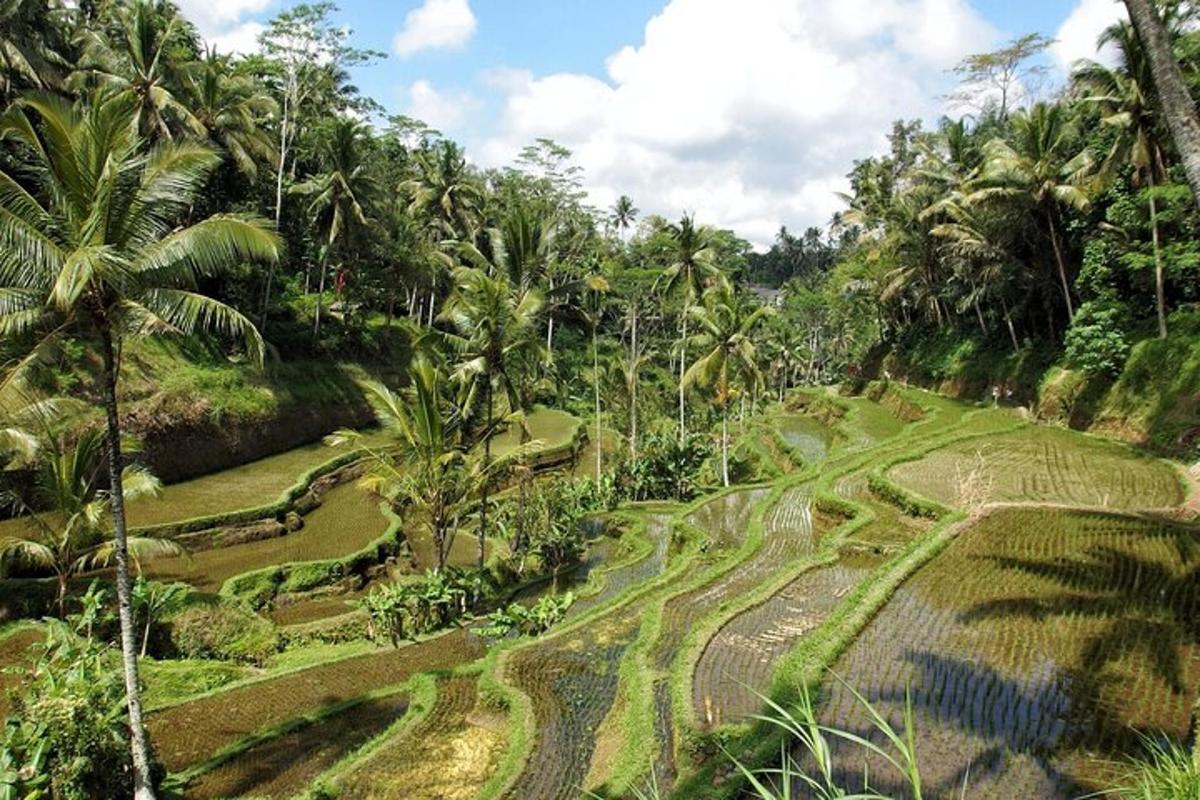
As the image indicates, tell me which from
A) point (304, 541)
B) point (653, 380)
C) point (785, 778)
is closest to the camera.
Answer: point (785, 778)

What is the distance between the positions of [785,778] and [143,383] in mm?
26491

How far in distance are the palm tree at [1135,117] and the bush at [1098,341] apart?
3.74ft

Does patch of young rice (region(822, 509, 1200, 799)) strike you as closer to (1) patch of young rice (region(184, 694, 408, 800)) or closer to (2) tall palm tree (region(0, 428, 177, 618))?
(1) patch of young rice (region(184, 694, 408, 800))

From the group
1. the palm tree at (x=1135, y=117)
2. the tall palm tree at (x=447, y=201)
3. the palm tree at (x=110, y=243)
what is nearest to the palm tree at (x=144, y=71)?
the tall palm tree at (x=447, y=201)

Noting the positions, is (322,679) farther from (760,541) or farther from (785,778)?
(785,778)

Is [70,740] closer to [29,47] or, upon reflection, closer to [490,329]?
[490,329]

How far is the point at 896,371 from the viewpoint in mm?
44875

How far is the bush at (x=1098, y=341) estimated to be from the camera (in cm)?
2266

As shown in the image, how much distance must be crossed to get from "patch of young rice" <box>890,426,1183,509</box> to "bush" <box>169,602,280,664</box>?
15210 mm

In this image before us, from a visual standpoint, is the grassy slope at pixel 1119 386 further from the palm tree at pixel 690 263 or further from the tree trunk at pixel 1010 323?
the palm tree at pixel 690 263

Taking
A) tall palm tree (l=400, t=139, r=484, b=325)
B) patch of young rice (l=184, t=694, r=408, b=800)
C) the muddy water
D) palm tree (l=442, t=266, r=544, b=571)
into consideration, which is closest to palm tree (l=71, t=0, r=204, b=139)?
tall palm tree (l=400, t=139, r=484, b=325)

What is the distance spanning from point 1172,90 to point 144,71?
30524mm

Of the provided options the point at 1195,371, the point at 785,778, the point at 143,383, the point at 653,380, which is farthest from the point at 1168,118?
the point at 653,380

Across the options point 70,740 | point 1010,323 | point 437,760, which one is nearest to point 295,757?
point 437,760
